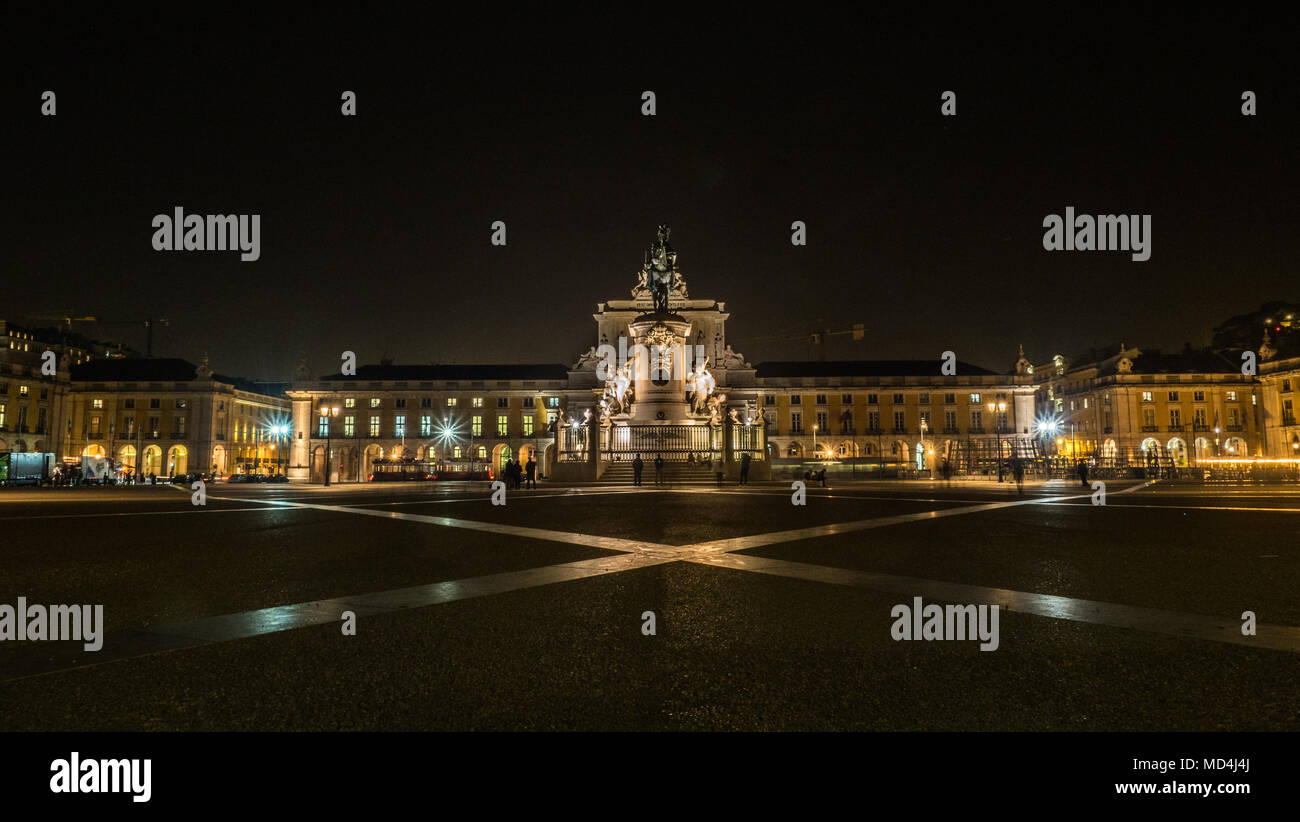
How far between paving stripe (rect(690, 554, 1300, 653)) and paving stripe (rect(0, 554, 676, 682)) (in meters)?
2.47

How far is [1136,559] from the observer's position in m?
8.76

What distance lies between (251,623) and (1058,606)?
22.7 ft

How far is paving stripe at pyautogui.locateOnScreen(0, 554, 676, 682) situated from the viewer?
448 cm

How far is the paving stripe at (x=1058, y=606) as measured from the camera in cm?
498

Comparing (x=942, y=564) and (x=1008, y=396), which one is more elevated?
(x=1008, y=396)

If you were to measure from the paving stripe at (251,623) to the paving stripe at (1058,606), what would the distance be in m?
2.47
